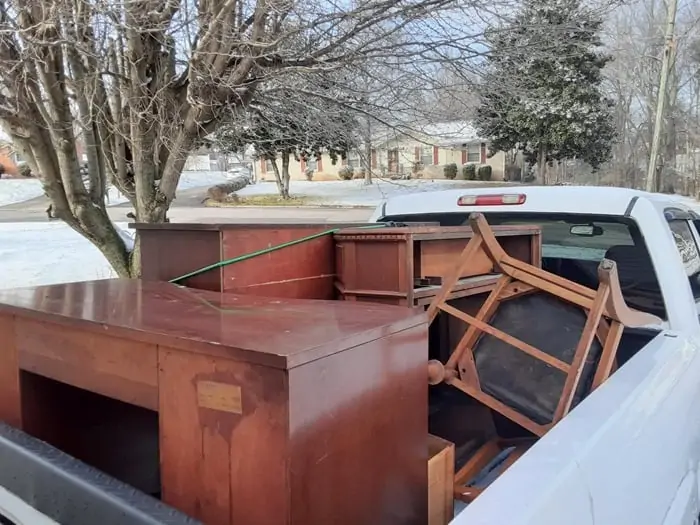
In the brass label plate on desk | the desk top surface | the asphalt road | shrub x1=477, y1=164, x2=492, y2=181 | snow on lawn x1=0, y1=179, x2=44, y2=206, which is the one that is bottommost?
the asphalt road

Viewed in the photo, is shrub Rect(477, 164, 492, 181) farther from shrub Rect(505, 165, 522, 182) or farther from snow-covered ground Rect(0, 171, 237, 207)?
snow-covered ground Rect(0, 171, 237, 207)

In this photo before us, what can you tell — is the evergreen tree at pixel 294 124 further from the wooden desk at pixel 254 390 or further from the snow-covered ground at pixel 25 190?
the snow-covered ground at pixel 25 190

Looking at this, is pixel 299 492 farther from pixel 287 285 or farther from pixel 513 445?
pixel 513 445

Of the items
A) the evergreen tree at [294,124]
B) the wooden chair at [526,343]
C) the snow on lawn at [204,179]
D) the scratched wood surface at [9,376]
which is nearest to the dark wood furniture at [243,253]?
the wooden chair at [526,343]

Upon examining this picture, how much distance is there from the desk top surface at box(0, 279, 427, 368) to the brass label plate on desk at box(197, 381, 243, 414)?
0.24 ft

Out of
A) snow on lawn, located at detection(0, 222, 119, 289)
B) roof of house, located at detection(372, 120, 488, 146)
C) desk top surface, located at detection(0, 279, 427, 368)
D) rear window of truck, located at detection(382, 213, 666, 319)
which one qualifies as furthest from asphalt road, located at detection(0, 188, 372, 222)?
desk top surface, located at detection(0, 279, 427, 368)

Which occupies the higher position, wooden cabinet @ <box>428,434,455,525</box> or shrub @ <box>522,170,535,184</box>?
shrub @ <box>522,170,535,184</box>

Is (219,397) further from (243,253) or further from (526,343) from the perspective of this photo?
(526,343)

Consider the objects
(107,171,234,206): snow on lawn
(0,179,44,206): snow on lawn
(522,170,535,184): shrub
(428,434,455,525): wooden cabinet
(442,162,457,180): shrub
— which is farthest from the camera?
(107,171,234,206): snow on lawn

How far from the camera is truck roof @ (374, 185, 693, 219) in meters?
3.09

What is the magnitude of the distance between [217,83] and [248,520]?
15.2 ft

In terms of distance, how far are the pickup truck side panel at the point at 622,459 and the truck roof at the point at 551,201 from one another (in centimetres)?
79

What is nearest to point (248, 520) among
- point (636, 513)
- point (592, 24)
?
point (636, 513)

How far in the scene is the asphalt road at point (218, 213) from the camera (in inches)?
843
